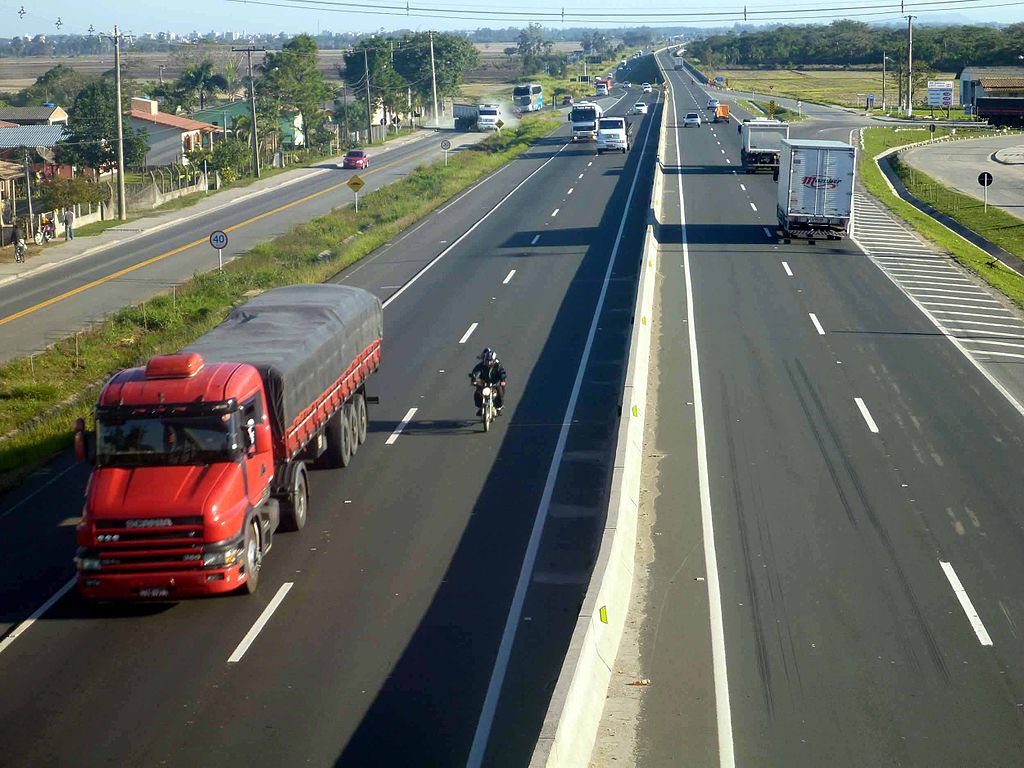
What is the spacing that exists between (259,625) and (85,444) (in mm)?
3013

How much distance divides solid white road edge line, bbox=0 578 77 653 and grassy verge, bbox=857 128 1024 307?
87.0 feet

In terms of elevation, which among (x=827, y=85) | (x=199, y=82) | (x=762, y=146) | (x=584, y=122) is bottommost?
(x=762, y=146)

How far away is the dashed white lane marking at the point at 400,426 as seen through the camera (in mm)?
21000

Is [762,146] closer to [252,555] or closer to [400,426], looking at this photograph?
[400,426]

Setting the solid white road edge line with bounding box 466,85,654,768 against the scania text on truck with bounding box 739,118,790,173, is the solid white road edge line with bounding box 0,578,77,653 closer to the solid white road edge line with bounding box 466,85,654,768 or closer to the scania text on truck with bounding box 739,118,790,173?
the solid white road edge line with bounding box 466,85,654,768

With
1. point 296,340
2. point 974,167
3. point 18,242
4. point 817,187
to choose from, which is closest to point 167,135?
point 18,242

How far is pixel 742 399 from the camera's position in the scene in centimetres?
2300

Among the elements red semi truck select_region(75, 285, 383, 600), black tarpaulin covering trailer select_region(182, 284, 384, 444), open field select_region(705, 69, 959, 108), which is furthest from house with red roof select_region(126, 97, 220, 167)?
open field select_region(705, 69, 959, 108)

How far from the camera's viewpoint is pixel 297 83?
103938mm

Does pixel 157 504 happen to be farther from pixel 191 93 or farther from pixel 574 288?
pixel 191 93

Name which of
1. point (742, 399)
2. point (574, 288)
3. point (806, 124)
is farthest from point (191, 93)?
point (742, 399)

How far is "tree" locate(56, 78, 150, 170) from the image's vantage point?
68062mm

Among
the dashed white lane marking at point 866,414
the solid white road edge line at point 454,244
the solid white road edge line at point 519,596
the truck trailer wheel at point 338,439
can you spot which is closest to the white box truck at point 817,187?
the solid white road edge line at point 454,244

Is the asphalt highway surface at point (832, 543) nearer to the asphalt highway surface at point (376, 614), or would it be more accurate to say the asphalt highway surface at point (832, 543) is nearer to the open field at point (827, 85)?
the asphalt highway surface at point (376, 614)
